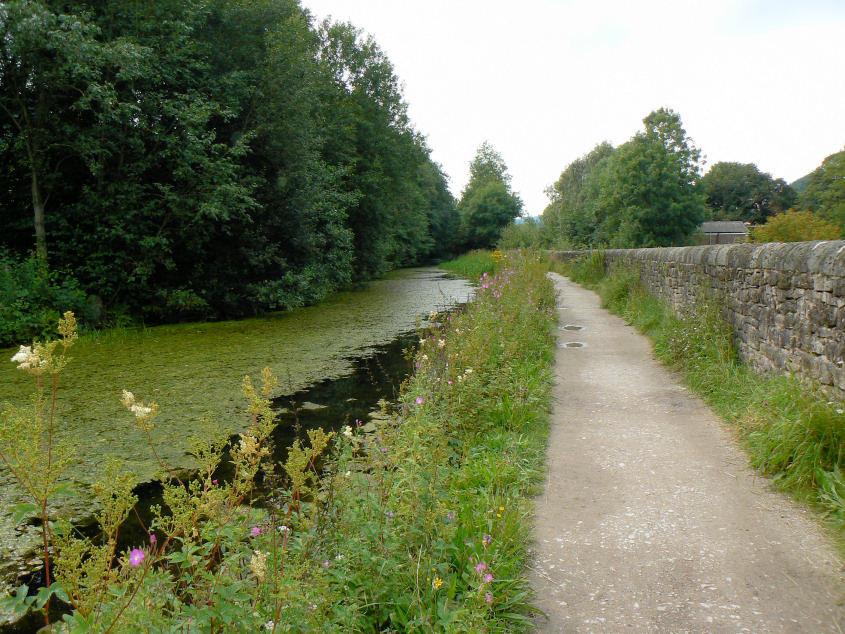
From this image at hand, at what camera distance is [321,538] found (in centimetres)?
237

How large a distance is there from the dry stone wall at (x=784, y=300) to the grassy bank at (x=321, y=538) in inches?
75.4

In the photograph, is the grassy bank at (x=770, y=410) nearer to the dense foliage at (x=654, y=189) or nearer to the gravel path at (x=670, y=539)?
the gravel path at (x=670, y=539)

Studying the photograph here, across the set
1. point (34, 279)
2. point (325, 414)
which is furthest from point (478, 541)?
point (34, 279)

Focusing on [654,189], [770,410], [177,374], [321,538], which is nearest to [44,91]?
[177,374]

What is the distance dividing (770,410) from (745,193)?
207 ft

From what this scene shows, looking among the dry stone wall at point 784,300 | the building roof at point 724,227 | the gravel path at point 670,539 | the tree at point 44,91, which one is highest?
the tree at point 44,91

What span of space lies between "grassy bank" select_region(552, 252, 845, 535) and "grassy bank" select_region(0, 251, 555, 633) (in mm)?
1453

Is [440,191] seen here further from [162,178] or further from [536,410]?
[536,410]

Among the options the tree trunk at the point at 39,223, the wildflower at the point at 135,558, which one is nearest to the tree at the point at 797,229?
the tree trunk at the point at 39,223

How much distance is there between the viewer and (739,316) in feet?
17.6

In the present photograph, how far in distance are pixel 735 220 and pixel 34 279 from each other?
203ft

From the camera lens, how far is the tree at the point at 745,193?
5491 cm

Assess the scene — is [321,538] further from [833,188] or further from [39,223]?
[833,188]

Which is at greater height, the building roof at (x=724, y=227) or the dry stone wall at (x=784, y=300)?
the building roof at (x=724, y=227)
